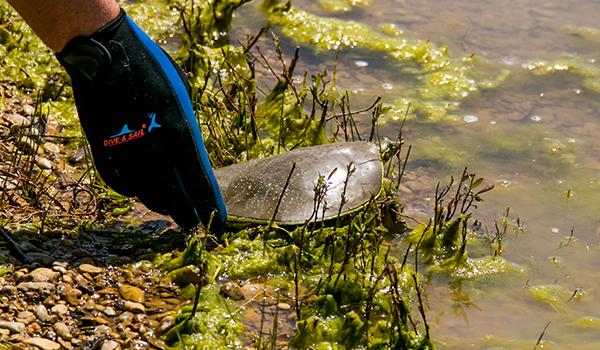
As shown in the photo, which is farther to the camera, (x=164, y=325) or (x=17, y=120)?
(x=17, y=120)

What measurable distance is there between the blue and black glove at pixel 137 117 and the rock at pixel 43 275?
0.39m

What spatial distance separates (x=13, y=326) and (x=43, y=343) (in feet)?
0.40

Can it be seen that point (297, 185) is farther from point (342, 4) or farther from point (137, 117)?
point (342, 4)

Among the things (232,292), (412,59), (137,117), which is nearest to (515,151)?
(412,59)

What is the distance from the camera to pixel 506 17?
5.46 m

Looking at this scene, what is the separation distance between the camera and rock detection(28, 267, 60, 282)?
1919 mm

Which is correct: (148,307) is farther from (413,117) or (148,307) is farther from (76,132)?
(413,117)

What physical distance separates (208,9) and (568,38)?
3414 millimetres

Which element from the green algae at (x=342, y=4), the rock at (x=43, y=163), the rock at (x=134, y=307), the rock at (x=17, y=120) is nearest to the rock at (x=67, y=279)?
the rock at (x=134, y=307)

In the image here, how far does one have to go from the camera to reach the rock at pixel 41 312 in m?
1.77

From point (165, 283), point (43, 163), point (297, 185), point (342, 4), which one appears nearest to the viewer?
point (165, 283)

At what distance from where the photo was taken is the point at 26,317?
69.2 inches

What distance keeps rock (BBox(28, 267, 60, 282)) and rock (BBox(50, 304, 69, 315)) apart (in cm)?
15

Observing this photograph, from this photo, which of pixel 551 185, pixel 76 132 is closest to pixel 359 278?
pixel 551 185
